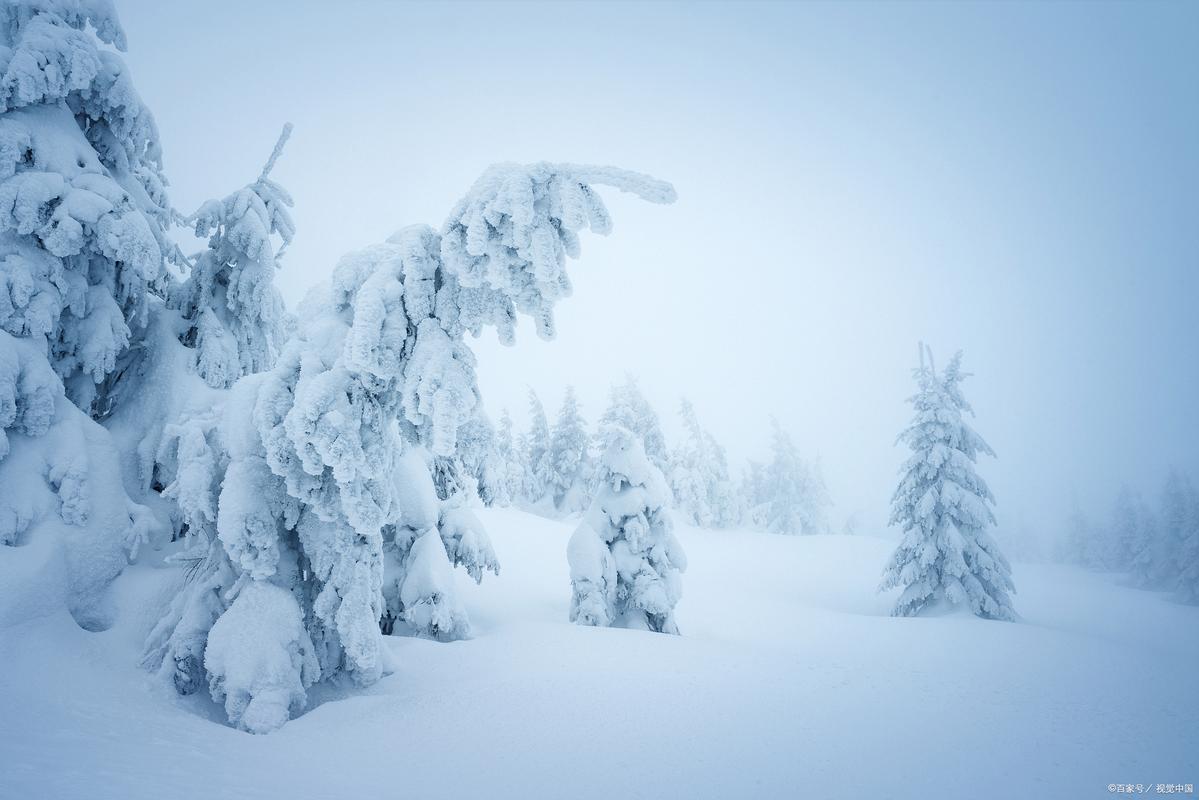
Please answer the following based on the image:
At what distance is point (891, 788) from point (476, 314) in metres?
7.19

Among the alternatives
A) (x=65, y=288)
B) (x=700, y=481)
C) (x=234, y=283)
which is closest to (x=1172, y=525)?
(x=700, y=481)

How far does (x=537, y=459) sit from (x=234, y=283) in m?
35.0

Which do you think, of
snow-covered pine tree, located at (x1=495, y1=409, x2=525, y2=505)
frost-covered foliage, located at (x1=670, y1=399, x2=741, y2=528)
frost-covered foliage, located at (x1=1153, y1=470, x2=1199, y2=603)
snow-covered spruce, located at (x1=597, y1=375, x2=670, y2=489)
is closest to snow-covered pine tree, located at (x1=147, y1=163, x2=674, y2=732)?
snow-covered pine tree, located at (x1=495, y1=409, x2=525, y2=505)

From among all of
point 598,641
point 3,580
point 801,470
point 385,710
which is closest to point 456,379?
point 385,710

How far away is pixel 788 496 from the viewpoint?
49625 millimetres

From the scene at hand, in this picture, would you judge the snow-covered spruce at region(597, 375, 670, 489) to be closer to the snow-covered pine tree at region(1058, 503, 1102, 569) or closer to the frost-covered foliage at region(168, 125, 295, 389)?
the frost-covered foliage at region(168, 125, 295, 389)

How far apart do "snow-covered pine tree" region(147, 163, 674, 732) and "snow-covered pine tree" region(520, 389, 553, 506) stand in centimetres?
3493

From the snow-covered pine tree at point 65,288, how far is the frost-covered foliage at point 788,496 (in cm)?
4654

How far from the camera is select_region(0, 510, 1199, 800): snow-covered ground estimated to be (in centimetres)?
481

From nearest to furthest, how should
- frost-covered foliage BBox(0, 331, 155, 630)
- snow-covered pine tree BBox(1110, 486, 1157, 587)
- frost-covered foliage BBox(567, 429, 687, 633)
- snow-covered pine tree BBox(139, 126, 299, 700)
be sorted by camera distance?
frost-covered foliage BBox(0, 331, 155, 630) → snow-covered pine tree BBox(139, 126, 299, 700) → frost-covered foliage BBox(567, 429, 687, 633) → snow-covered pine tree BBox(1110, 486, 1157, 587)

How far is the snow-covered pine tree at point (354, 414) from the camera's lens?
6.34 meters

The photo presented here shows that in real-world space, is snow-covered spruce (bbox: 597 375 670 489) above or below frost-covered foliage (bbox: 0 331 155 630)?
above

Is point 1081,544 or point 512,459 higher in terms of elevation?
point 512,459

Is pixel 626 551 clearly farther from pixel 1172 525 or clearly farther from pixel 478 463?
pixel 1172 525
